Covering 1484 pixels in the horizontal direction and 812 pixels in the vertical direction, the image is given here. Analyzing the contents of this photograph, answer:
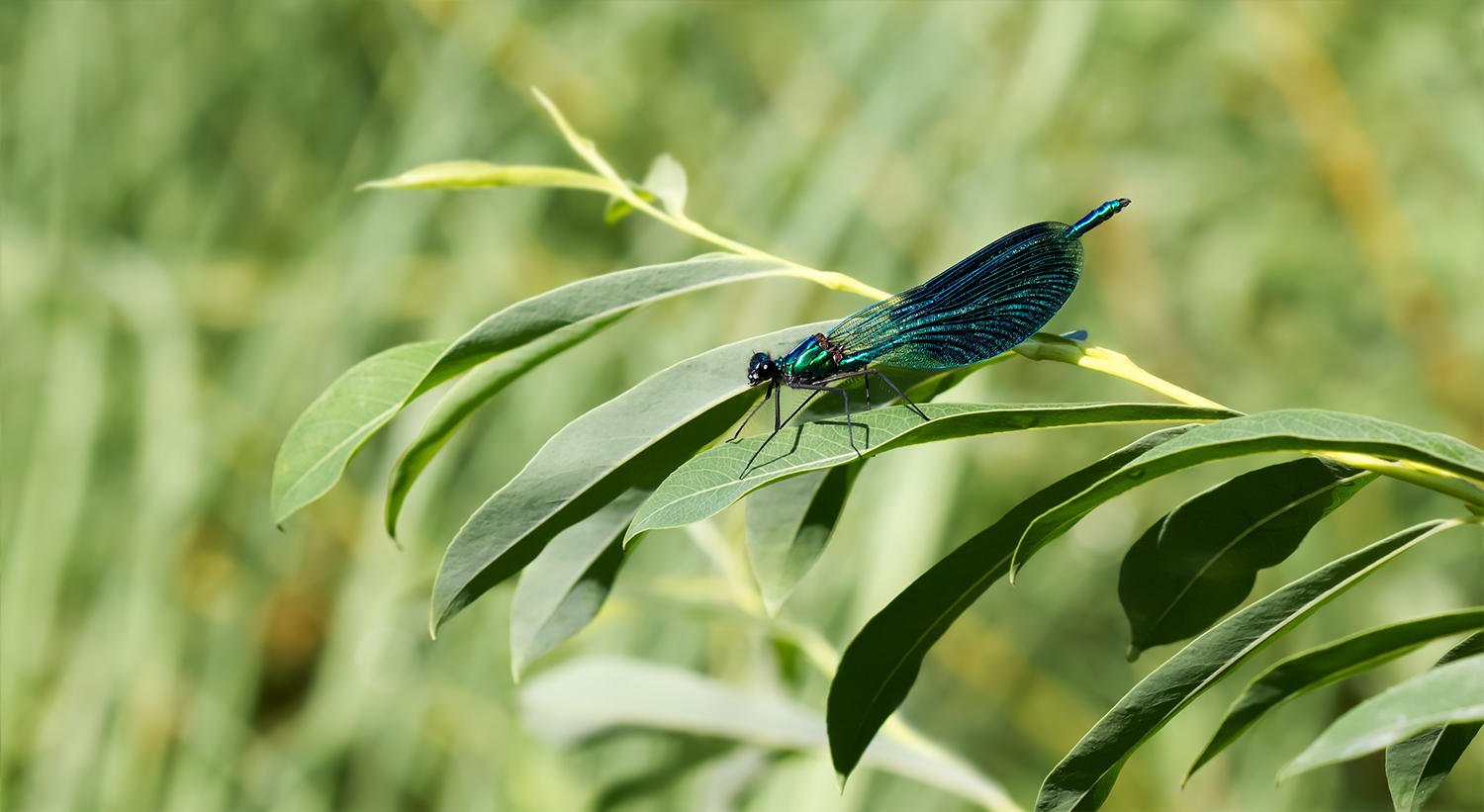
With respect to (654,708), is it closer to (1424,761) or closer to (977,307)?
(977,307)

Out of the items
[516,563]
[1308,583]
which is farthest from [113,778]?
[1308,583]

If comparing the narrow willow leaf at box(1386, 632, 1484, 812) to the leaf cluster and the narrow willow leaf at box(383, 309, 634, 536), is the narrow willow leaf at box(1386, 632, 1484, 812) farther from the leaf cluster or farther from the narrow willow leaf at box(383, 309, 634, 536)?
the narrow willow leaf at box(383, 309, 634, 536)

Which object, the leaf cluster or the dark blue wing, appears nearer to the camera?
the leaf cluster

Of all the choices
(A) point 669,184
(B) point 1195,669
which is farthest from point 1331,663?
(A) point 669,184

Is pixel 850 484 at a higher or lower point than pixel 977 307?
lower

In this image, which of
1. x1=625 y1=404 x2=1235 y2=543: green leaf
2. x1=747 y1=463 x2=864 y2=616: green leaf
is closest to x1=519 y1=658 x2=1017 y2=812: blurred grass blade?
x1=747 y1=463 x2=864 y2=616: green leaf

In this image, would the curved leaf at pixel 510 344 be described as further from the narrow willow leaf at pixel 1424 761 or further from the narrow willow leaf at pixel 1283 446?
the narrow willow leaf at pixel 1424 761

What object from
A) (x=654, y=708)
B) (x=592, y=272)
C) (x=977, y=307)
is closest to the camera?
(x=977, y=307)
